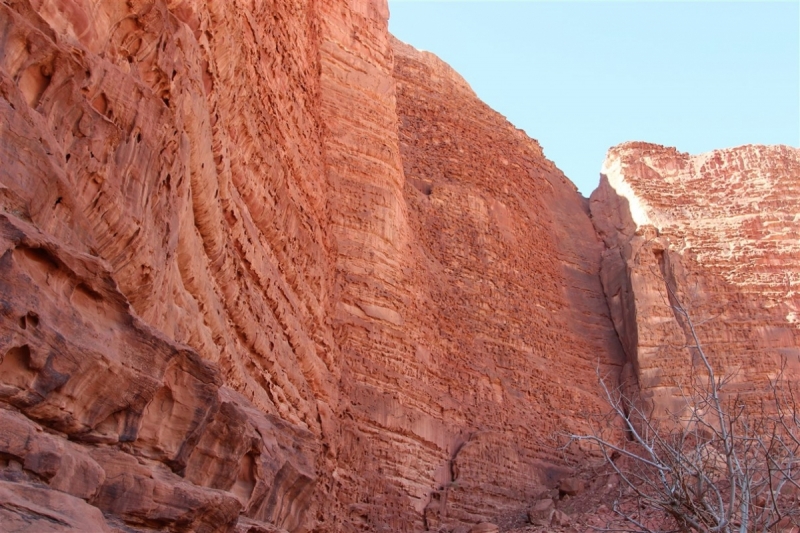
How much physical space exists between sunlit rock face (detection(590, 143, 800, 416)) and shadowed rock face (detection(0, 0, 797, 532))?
0.30 meters

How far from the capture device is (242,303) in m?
11.2

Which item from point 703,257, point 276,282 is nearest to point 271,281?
point 276,282

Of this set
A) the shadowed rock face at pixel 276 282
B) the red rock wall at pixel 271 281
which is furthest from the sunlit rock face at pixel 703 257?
the red rock wall at pixel 271 281

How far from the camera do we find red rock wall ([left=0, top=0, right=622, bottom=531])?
18.0 ft

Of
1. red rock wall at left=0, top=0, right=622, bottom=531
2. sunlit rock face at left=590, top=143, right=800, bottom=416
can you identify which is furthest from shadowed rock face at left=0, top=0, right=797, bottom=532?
sunlit rock face at left=590, top=143, right=800, bottom=416

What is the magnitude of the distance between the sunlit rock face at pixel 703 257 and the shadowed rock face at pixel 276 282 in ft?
0.99

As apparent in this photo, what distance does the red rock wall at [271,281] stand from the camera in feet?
18.0

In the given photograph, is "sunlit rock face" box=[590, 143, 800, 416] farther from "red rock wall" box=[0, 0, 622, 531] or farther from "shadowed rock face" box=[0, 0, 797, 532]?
"red rock wall" box=[0, 0, 622, 531]

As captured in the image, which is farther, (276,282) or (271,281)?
(276,282)

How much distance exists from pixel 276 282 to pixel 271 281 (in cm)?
35

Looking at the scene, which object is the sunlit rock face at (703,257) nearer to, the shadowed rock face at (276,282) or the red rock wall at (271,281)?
the shadowed rock face at (276,282)

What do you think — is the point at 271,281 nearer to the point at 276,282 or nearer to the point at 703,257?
the point at 276,282

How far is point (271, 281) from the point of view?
1298 cm

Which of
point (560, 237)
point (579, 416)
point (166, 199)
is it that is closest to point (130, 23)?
point (166, 199)
